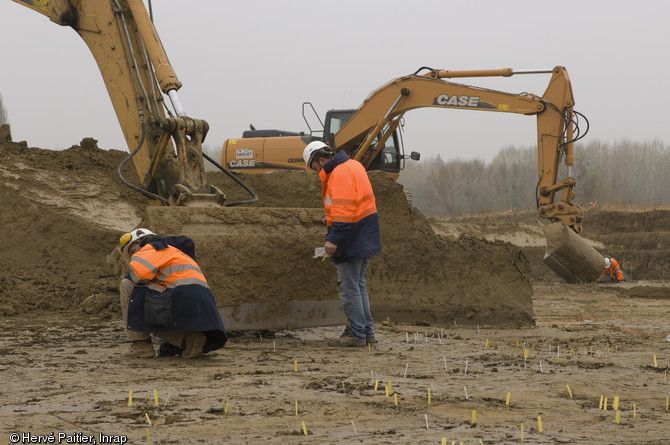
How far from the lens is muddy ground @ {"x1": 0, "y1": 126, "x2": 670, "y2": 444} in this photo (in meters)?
3.92

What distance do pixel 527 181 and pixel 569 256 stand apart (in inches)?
1373

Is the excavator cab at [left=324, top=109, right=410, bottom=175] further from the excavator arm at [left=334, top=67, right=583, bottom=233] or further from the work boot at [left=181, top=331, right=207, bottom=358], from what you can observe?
the work boot at [left=181, top=331, right=207, bottom=358]

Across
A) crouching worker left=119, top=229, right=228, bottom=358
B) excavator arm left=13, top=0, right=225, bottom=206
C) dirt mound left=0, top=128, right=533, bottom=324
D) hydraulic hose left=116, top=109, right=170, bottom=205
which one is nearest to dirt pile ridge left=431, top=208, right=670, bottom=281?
dirt mound left=0, top=128, right=533, bottom=324

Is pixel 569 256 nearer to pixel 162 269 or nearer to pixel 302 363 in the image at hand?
pixel 302 363

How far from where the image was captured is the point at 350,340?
7.07 metres

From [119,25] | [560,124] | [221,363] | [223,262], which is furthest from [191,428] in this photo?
[560,124]

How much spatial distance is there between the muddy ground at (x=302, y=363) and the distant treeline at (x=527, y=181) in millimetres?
31732

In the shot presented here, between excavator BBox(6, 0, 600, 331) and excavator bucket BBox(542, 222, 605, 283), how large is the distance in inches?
129

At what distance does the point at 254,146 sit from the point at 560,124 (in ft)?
19.7

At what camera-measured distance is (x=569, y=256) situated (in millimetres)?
13258

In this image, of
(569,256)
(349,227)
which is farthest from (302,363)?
(569,256)

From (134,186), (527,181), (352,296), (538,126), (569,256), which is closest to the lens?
(352,296)

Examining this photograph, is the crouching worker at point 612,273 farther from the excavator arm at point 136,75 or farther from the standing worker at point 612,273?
the excavator arm at point 136,75

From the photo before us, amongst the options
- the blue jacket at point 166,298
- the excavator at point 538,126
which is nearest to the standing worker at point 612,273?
the excavator at point 538,126
